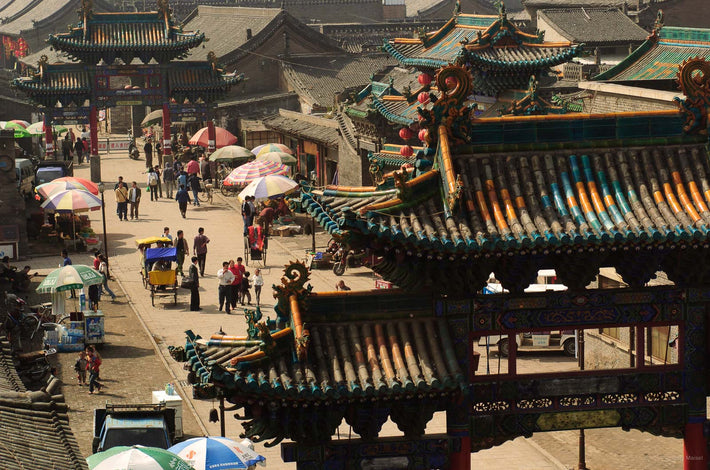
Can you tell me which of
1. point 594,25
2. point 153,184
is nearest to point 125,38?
point 153,184

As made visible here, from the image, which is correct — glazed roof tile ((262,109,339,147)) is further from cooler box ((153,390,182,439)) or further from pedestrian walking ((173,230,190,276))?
cooler box ((153,390,182,439))

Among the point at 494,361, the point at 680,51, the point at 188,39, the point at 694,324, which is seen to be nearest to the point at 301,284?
the point at 694,324

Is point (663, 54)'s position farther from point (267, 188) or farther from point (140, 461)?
point (140, 461)

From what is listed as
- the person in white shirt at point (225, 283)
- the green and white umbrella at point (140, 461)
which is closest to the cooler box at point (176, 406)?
the green and white umbrella at point (140, 461)

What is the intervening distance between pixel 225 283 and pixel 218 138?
2857 cm

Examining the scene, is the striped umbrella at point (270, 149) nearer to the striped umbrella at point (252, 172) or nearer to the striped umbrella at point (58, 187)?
the striped umbrella at point (252, 172)

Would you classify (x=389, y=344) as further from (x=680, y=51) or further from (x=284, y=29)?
(x=284, y=29)

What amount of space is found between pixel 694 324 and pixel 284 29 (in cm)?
6395

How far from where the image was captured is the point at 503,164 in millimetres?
20719

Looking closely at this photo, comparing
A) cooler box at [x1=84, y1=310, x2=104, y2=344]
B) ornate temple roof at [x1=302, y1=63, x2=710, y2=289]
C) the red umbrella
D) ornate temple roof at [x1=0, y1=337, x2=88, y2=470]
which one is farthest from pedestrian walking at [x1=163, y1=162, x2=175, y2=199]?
ornate temple roof at [x1=302, y1=63, x2=710, y2=289]

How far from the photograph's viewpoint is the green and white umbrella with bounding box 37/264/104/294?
3978 centimetres

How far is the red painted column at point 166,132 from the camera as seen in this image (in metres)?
69.5

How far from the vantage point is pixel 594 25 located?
83.4m

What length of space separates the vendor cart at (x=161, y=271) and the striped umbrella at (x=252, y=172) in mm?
9175
